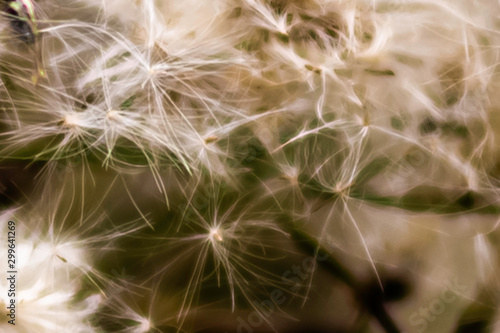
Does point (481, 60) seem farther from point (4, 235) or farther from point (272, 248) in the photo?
point (4, 235)

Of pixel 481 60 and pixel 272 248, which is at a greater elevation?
pixel 272 248

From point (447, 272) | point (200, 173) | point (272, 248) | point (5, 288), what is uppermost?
point (5, 288)

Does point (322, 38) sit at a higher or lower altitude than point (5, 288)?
lower

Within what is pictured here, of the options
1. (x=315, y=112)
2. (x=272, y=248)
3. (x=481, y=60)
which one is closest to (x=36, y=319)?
(x=272, y=248)

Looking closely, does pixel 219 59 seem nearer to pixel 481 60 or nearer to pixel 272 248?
pixel 272 248

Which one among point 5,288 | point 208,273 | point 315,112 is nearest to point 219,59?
point 315,112

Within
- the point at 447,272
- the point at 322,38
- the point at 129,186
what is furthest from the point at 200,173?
the point at 447,272

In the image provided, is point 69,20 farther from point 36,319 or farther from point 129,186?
point 36,319
